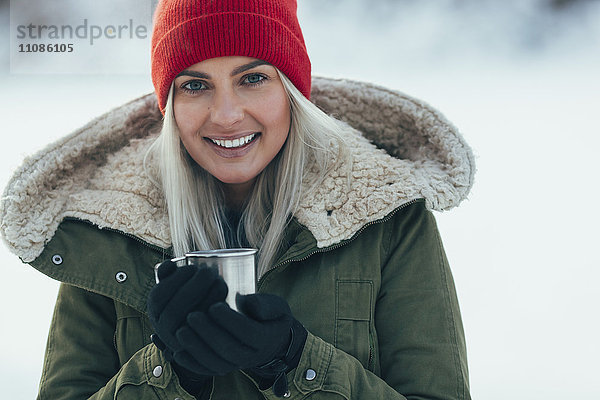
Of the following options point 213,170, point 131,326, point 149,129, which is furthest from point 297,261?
point 149,129

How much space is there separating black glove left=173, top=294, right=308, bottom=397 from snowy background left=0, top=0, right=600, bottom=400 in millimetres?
1362

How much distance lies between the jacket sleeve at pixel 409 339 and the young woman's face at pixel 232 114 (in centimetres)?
35

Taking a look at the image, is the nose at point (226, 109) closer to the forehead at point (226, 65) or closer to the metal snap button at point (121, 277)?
the forehead at point (226, 65)

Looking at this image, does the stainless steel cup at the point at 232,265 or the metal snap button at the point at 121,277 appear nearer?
the stainless steel cup at the point at 232,265

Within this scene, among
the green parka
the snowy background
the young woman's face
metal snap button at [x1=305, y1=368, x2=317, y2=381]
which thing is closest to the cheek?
the young woman's face

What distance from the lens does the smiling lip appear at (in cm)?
136

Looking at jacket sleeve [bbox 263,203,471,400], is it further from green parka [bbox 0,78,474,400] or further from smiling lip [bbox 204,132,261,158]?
smiling lip [bbox 204,132,261,158]

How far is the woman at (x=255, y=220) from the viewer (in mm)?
1283

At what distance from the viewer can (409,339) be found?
1287mm

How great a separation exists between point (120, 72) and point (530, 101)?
176 centimetres

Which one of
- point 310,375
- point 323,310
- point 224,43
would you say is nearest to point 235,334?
point 310,375

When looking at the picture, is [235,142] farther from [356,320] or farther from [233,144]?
[356,320]

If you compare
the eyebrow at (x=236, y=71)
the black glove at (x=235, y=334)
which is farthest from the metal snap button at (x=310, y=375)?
the eyebrow at (x=236, y=71)

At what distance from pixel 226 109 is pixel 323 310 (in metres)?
0.48
